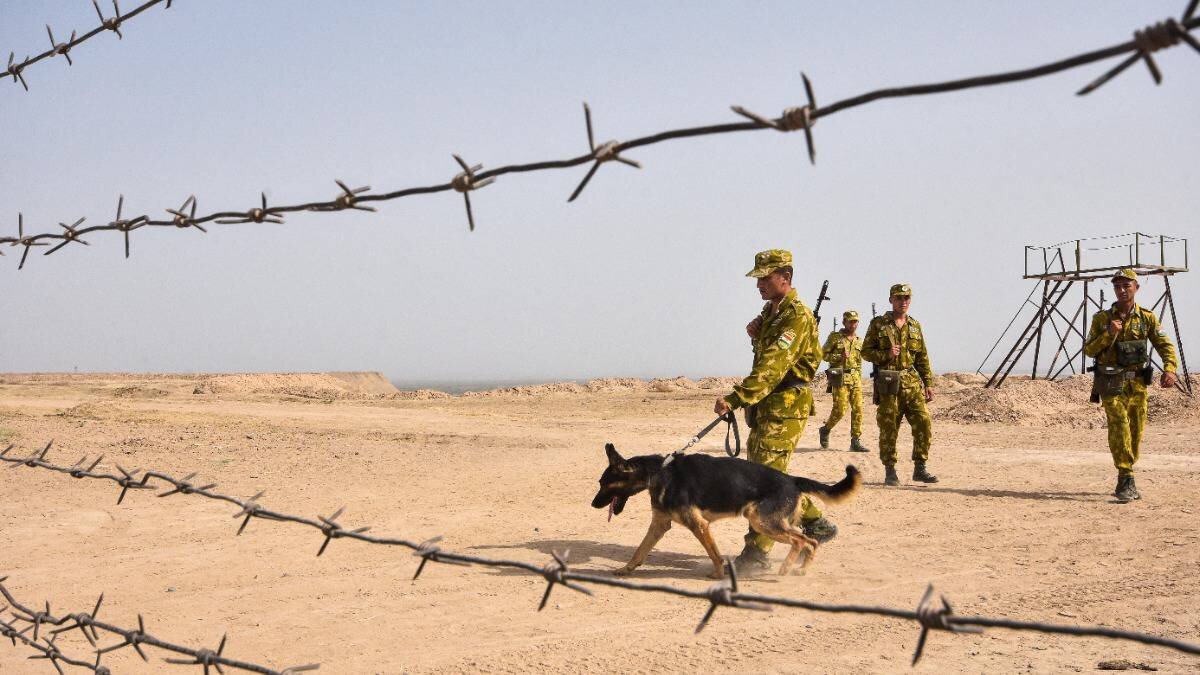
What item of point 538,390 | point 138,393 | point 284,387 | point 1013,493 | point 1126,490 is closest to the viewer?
point 1126,490

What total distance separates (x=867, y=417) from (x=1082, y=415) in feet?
15.4

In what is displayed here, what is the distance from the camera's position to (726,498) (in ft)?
20.0

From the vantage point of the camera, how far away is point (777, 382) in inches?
253

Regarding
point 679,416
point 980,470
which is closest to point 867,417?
point 679,416

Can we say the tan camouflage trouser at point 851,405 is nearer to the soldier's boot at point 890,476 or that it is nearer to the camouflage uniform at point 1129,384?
the soldier's boot at point 890,476

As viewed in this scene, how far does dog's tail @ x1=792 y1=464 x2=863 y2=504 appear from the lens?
6.10 metres

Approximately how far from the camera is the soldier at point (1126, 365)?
29.8ft

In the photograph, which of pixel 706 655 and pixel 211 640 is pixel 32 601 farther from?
pixel 706 655

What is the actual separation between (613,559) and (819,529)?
5.54 feet

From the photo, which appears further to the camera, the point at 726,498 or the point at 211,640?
the point at 726,498

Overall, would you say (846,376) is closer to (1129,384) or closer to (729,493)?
(1129,384)

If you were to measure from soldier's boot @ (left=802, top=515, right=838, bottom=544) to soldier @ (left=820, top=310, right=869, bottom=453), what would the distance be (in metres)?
7.73

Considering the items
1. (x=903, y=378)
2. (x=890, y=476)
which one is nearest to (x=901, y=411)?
(x=903, y=378)

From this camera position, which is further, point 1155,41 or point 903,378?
point 903,378
